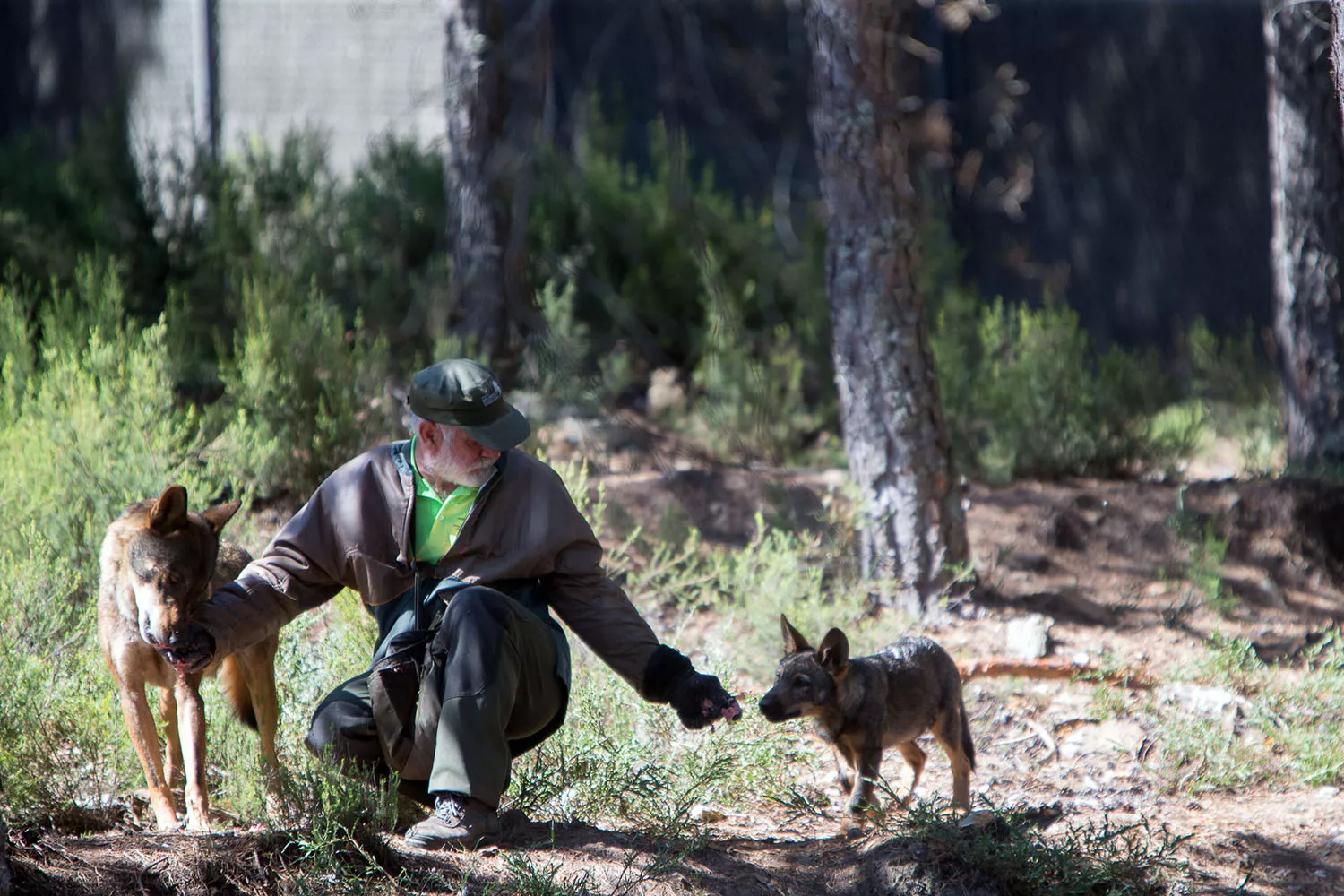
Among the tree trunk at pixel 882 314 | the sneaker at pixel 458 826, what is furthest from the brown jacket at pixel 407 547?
the tree trunk at pixel 882 314

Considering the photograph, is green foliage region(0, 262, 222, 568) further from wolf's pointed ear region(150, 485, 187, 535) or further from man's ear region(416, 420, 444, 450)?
man's ear region(416, 420, 444, 450)

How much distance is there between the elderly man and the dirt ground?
35 cm

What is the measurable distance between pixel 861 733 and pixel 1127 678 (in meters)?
2.30

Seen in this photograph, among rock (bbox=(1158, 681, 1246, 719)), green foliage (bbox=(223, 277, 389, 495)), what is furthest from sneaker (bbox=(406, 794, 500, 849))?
green foliage (bbox=(223, 277, 389, 495))

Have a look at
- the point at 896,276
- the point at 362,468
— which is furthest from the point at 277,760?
the point at 896,276

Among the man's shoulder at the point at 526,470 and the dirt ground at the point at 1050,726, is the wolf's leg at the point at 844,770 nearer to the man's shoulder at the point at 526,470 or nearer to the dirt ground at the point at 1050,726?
the dirt ground at the point at 1050,726

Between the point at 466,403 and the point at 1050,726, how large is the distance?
326 centimetres

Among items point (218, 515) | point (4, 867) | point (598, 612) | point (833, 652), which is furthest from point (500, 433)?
point (4, 867)

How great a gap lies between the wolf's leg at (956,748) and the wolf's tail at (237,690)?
2340 mm

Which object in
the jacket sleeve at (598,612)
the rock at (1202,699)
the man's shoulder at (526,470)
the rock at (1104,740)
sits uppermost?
the man's shoulder at (526,470)

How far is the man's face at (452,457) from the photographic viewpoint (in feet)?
13.5

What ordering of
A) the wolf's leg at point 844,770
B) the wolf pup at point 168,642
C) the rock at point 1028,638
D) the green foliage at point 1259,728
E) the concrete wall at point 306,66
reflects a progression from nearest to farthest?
the wolf pup at point 168,642
the wolf's leg at point 844,770
the green foliage at point 1259,728
the rock at point 1028,638
the concrete wall at point 306,66

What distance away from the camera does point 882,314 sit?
6812 mm

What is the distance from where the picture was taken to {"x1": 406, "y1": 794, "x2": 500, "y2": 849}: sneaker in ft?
12.8
